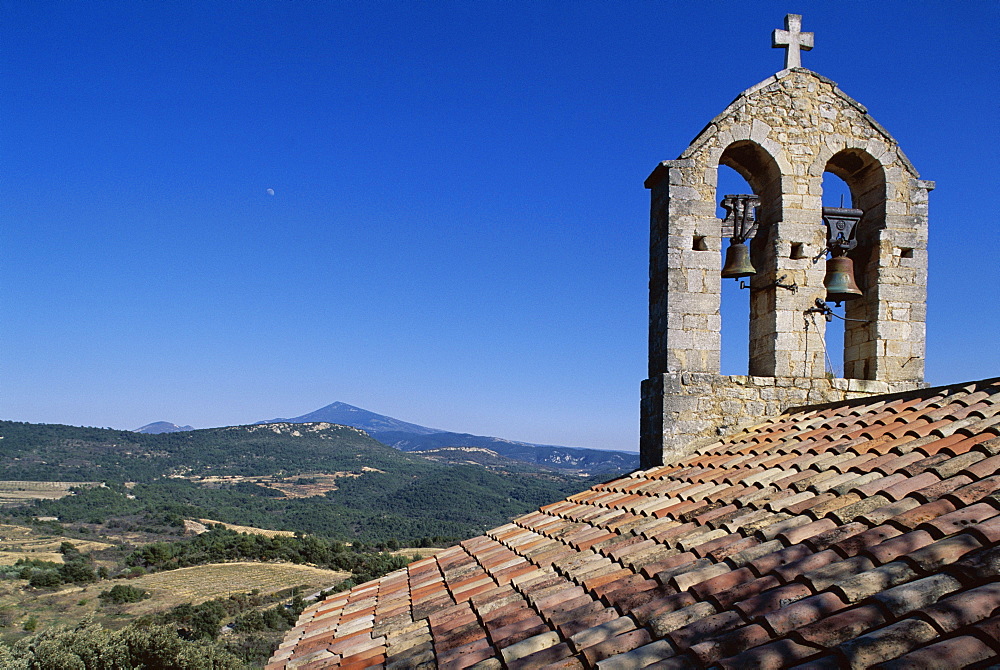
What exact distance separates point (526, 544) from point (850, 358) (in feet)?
10.8

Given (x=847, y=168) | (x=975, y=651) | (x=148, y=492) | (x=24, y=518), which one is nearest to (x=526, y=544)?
(x=975, y=651)

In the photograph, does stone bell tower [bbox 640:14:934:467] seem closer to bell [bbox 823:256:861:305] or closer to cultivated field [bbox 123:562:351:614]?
bell [bbox 823:256:861:305]

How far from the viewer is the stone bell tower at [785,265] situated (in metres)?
4.97

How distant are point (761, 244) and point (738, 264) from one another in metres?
0.36

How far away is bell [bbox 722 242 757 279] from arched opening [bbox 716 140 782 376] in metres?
0.14

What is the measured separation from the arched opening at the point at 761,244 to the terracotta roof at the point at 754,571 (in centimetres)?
94

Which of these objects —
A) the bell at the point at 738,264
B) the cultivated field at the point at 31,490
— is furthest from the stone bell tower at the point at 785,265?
the cultivated field at the point at 31,490

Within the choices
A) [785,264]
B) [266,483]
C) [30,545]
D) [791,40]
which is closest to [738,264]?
[785,264]

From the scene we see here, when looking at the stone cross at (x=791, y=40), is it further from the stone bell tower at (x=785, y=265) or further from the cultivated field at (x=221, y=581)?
the cultivated field at (x=221, y=581)

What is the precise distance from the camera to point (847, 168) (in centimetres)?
552

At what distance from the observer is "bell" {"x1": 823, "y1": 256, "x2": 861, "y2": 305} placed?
5.08 metres

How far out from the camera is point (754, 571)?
2.38 m

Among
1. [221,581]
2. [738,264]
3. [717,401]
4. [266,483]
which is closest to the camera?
[717,401]

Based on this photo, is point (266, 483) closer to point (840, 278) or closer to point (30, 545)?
point (30, 545)
